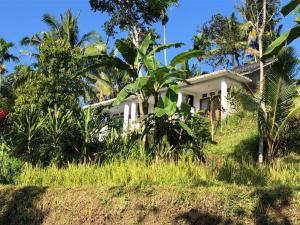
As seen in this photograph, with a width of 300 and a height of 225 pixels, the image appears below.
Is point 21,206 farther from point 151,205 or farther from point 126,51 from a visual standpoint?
point 126,51

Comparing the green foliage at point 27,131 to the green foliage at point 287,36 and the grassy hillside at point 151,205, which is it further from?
the green foliage at point 287,36

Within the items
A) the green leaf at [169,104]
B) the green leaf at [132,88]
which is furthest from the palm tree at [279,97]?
the green leaf at [132,88]

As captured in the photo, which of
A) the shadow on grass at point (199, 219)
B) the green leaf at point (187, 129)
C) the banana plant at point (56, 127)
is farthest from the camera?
the banana plant at point (56, 127)

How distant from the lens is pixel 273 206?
22.9ft

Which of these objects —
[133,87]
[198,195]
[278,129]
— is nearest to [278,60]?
[278,129]

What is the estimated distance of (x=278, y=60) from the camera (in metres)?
14.4

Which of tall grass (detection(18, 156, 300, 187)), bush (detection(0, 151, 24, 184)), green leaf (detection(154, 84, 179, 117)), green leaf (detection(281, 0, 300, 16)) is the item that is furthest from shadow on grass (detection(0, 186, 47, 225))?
green leaf (detection(281, 0, 300, 16))

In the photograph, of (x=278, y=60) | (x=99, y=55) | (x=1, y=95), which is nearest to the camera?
(x=99, y=55)

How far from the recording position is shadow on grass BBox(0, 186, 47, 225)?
876 centimetres

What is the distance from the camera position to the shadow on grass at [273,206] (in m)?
6.84

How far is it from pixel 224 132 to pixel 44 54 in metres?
8.82

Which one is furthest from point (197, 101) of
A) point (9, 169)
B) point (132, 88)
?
point (9, 169)

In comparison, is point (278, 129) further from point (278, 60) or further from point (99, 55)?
point (99, 55)

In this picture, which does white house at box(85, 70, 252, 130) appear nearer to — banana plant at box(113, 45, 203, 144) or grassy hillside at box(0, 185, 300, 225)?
banana plant at box(113, 45, 203, 144)
